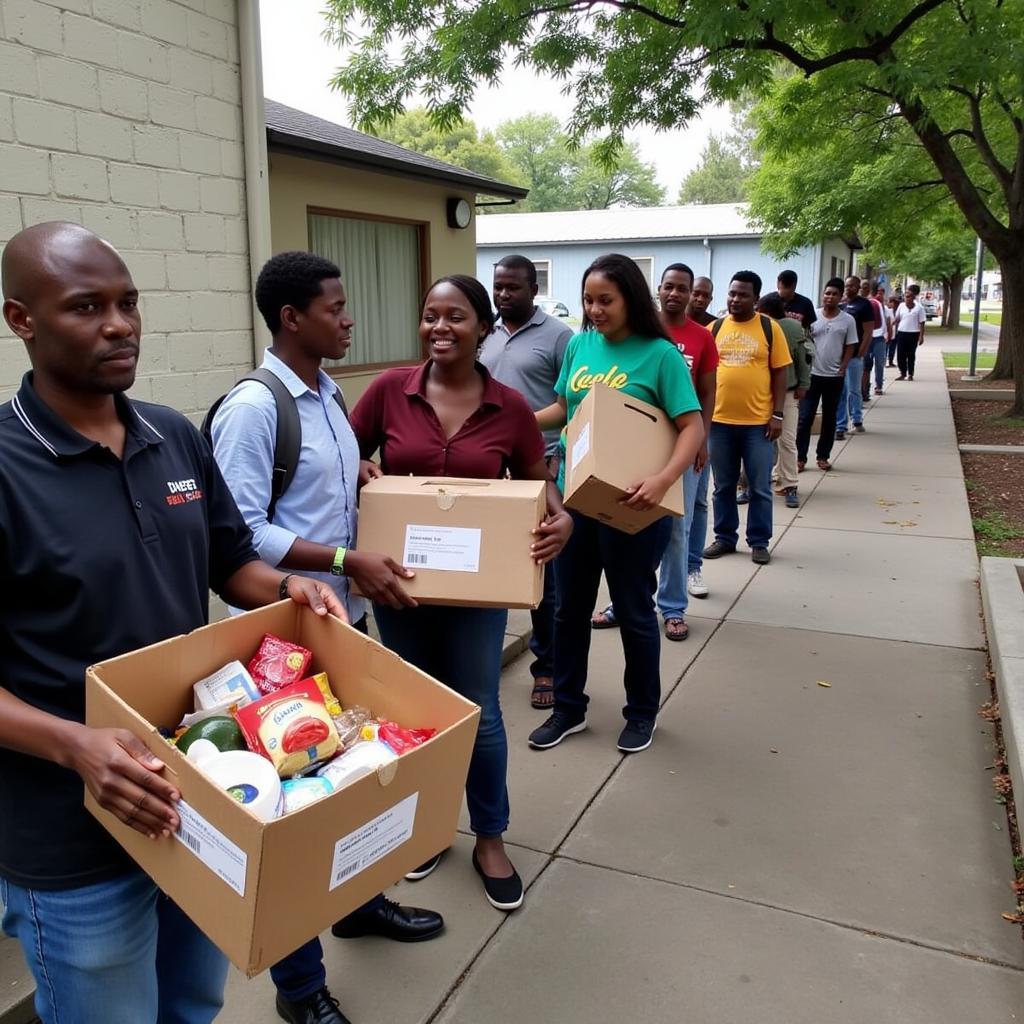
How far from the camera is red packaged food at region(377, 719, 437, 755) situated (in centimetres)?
162

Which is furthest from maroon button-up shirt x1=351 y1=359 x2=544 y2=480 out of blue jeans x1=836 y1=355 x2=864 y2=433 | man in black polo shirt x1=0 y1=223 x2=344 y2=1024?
blue jeans x1=836 y1=355 x2=864 y2=433

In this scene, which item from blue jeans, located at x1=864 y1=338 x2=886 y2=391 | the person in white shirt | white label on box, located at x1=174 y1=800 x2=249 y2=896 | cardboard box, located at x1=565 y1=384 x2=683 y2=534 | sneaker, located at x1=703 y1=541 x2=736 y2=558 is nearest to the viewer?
white label on box, located at x1=174 y1=800 x2=249 y2=896

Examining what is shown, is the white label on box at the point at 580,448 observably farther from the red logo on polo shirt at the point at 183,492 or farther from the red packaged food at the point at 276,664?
the red logo on polo shirt at the point at 183,492

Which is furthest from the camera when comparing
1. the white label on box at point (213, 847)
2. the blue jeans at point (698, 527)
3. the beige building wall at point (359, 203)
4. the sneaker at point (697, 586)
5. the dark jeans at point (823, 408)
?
the dark jeans at point (823, 408)

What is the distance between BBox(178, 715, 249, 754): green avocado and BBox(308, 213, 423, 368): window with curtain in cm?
625

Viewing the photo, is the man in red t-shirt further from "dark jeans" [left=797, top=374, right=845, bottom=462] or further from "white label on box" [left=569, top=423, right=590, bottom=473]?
"dark jeans" [left=797, top=374, right=845, bottom=462]

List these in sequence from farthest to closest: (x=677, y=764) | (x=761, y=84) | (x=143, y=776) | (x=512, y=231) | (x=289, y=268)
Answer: (x=512, y=231), (x=761, y=84), (x=677, y=764), (x=289, y=268), (x=143, y=776)

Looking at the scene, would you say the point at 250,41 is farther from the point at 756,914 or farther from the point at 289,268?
the point at 756,914

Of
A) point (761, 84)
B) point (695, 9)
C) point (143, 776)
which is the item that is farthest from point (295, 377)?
point (761, 84)

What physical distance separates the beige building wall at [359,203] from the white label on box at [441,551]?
4.51 metres

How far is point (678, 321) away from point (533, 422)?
8.43 ft

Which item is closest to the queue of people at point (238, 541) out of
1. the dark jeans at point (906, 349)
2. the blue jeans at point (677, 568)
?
the blue jeans at point (677, 568)

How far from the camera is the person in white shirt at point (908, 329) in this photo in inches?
732

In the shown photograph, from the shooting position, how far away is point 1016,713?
3514 millimetres
